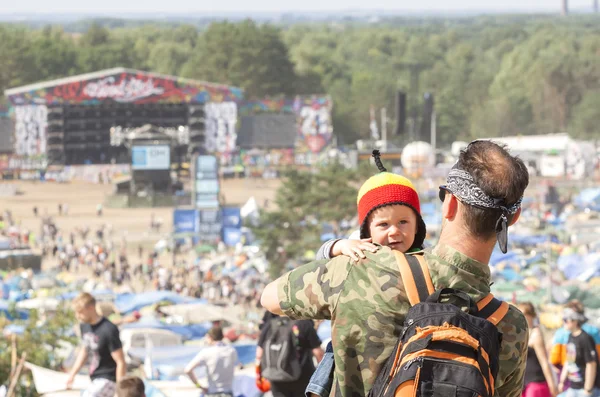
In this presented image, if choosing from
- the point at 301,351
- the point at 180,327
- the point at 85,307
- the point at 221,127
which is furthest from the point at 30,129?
the point at 301,351

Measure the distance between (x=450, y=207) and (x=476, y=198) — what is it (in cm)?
7

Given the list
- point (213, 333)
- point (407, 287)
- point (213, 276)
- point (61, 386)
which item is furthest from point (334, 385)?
point (213, 276)

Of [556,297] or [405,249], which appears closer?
[405,249]

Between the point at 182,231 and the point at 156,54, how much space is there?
85.0m

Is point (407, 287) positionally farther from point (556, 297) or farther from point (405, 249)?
point (556, 297)

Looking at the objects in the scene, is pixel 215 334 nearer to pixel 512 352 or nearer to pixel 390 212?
pixel 390 212

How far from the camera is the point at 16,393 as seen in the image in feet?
25.6

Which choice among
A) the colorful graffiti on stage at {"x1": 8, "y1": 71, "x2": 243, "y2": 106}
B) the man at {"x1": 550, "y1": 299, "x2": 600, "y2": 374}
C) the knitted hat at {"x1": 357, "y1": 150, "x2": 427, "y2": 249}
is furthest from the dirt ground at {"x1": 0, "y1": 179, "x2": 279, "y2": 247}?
the knitted hat at {"x1": 357, "y1": 150, "x2": 427, "y2": 249}

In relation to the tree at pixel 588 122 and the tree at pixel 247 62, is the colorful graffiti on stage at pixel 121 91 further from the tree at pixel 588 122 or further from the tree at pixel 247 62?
the tree at pixel 588 122

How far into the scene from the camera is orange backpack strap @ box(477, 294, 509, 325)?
239 cm

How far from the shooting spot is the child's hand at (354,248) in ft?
8.13

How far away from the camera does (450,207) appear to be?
2420mm

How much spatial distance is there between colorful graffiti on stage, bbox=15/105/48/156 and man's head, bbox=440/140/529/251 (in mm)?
69294

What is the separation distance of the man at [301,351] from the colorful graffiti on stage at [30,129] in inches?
2602
